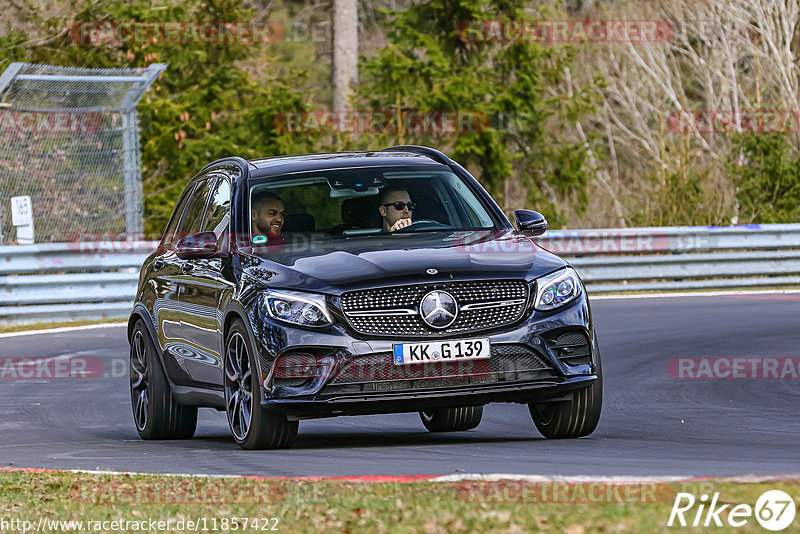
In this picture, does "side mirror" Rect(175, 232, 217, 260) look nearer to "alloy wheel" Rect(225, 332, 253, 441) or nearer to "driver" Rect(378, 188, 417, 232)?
"alloy wheel" Rect(225, 332, 253, 441)

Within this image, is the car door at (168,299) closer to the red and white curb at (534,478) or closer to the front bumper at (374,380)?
the front bumper at (374,380)

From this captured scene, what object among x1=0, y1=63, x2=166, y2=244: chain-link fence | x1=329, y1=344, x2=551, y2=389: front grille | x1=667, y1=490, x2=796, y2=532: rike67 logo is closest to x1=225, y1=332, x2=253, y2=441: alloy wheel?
x1=329, y1=344, x2=551, y2=389: front grille

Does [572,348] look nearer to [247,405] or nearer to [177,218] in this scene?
[247,405]

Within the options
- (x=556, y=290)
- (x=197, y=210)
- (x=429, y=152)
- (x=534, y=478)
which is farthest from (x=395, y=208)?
(x=534, y=478)

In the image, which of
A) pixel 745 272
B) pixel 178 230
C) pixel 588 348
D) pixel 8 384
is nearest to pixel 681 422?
pixel 588 348

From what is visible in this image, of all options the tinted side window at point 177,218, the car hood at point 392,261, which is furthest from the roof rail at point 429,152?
the tinted side window at point 177,218

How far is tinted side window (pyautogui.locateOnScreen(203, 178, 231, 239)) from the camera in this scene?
965 cm

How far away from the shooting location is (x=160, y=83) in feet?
99.4

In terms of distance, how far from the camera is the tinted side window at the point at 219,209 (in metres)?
9.65

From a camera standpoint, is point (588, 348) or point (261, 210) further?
point (261, 210)

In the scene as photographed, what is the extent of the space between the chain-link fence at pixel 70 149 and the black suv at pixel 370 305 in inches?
416

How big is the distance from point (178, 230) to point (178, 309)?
1.14 m

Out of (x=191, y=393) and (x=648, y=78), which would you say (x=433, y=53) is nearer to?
(x=648, y=78)

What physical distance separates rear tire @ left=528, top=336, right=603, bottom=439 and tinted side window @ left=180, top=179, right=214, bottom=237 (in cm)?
274
